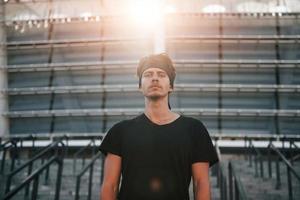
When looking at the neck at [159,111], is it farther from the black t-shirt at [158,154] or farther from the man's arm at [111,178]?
the man's arm at [111,178]

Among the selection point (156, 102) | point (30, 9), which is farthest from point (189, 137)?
point (30, 9)

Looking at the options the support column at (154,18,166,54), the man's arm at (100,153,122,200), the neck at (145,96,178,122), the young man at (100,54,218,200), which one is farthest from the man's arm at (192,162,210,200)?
the support column at (154,18,166,54)

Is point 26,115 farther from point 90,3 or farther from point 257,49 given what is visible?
point 257,49

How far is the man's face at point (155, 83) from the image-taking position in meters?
2.03

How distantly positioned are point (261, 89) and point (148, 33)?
5567 millimetres

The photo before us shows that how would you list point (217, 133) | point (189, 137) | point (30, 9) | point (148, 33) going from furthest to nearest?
point (30, 9) → point (148, 33) → point (217, 133) → point (189, 137)

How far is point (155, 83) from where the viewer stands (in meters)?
2.03

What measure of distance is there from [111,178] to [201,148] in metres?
0.55

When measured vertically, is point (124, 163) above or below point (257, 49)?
below

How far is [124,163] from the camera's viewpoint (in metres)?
1.96

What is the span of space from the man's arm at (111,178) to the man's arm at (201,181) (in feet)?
1.47

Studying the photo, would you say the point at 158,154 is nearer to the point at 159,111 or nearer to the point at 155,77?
the point at 159,111

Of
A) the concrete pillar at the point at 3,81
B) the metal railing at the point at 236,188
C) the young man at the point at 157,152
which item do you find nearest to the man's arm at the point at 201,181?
the young man at the point at 157,152

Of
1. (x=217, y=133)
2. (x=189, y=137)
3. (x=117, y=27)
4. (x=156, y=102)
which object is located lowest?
(x=217, y=133)
